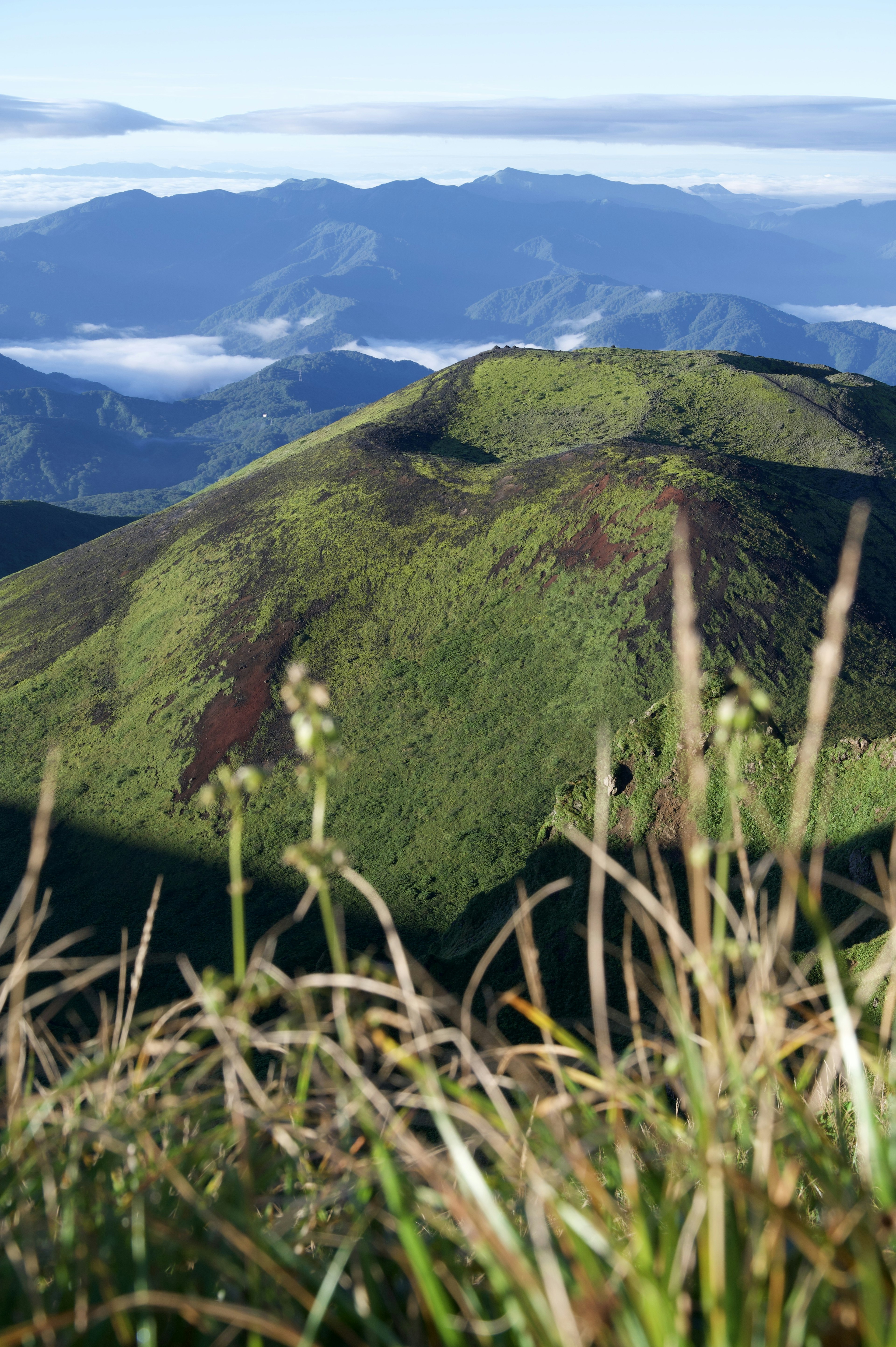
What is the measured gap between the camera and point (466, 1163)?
2.66 metres

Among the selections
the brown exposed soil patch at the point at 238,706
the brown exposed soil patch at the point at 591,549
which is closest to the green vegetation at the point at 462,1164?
the brown exposed soil patch at the point at 238,706

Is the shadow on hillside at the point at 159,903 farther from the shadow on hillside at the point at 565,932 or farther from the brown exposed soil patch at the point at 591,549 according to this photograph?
the brown exposed soil patch at the point at 591,549

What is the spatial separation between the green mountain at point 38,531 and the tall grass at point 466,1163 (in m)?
104

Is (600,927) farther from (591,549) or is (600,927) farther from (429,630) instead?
(591,549)

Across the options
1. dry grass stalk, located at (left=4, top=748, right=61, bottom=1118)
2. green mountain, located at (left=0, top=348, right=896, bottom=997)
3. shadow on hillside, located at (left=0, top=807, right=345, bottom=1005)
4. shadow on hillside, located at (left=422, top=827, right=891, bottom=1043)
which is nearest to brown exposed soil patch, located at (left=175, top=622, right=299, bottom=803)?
green mountain, located at (left=0, top=348, right=896, bottom=997)

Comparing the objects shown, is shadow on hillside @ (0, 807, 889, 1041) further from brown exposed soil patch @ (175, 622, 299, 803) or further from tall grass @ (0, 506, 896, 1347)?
tall grass @ (0, 506, 896, 1347)

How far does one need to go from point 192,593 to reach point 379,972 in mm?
52748

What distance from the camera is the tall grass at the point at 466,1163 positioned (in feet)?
8.34

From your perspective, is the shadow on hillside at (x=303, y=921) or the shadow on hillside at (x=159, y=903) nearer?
the shadow on hillside at (x=303, y=921)

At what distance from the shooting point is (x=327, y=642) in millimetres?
46344

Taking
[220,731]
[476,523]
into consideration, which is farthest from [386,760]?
[476,523]

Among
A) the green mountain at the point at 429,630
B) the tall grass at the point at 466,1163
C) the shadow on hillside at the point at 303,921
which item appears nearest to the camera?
the tall grass at the point at 466,1163

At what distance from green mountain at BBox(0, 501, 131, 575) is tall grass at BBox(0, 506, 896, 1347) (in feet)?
342

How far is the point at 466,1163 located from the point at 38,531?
122 metres
